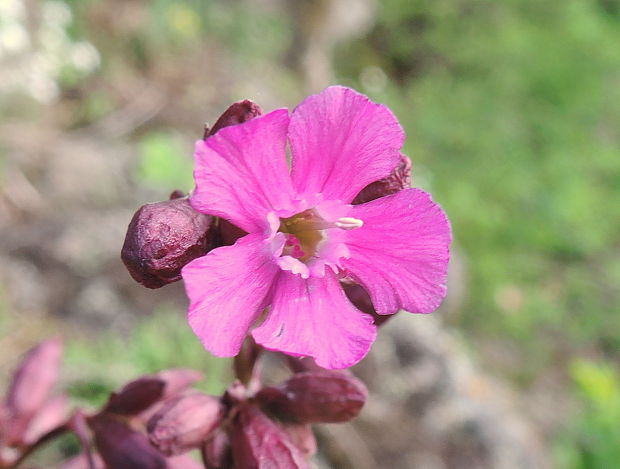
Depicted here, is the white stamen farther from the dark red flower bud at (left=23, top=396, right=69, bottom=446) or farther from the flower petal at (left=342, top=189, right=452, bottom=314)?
the dark red flower bud at (left=23, top=396, right=69, bottom=446)

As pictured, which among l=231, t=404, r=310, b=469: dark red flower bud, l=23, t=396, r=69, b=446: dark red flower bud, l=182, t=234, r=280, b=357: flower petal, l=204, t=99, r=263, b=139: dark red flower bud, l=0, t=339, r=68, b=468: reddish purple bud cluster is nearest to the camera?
l=182, t=234, r=280, b=357: flower petal

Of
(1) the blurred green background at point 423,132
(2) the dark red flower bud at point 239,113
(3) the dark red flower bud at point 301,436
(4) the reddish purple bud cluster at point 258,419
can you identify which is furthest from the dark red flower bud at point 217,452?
(1) the blurred green background at point 423,132

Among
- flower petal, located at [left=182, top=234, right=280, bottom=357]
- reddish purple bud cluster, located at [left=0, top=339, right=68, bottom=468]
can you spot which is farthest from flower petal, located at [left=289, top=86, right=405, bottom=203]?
reddish purple bud cluster, located at [left=0, top=339, right=68, bottom=468]

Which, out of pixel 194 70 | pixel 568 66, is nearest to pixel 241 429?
pixel 194 70

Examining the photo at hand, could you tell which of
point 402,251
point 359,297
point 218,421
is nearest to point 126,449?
point 218,421

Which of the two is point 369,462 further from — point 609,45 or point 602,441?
point 609,45

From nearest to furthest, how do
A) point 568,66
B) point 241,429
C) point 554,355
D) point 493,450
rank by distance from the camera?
point 241,429, point 493,450, point 554,355, point 568,66

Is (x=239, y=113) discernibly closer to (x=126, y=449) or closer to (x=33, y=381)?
(x=126, y=449)
